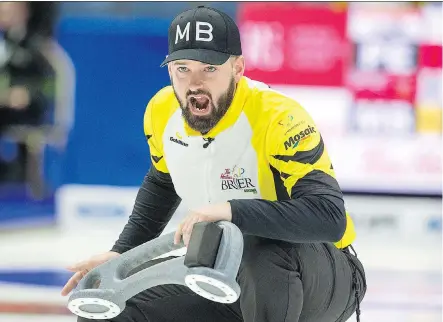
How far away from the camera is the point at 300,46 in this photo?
272 inches

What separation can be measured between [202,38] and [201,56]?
59 mm

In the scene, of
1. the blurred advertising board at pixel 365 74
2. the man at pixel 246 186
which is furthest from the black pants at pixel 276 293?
the blurred advertising board at pixel 365 74

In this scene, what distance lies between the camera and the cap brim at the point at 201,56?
106 inches

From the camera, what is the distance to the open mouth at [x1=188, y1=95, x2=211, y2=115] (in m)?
2.79

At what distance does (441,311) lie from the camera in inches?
179

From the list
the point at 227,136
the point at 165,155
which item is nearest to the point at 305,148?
the point at 227,136

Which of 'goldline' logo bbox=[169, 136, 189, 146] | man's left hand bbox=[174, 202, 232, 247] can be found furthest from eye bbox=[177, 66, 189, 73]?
man's left hand bbox=[174, 202, 232, 247]

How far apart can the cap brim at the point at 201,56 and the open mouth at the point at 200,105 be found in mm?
125

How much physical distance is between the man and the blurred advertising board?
3.91 m

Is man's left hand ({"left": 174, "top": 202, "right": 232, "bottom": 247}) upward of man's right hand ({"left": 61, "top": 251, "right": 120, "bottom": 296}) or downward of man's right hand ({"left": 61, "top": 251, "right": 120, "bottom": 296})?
upward

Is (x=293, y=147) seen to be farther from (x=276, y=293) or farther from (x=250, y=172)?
(x=276, y=293)

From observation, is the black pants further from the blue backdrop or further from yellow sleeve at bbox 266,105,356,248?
the blue backdrop

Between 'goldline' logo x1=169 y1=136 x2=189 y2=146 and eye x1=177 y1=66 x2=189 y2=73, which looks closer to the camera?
eye x1=177 y1=66 x2=189 y2=73

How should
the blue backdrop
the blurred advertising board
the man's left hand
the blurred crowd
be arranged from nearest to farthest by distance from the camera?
the man's left hand, the blurred advertising board, the blue backdrop, the blurred crowd
